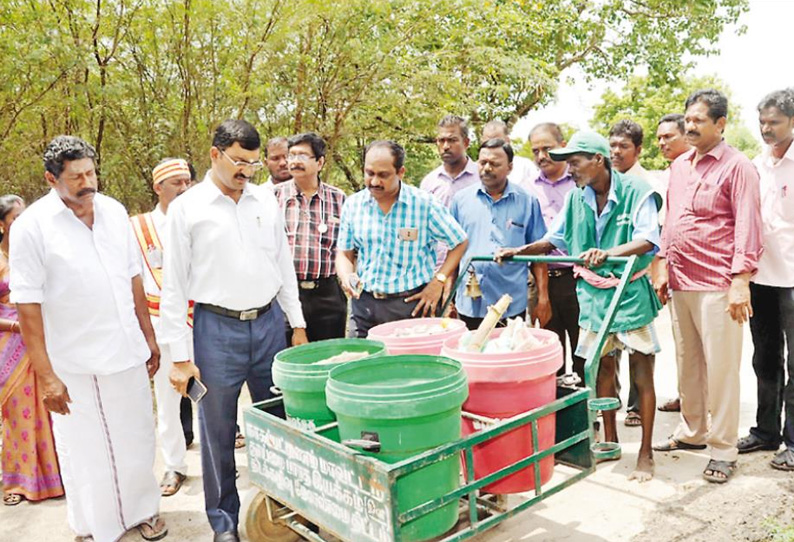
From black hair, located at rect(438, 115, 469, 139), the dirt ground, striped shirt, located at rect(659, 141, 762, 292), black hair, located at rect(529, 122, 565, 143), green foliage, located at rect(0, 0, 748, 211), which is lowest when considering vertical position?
the dirt ground

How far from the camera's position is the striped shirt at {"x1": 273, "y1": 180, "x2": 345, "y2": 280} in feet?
15.0

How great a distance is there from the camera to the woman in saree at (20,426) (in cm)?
437

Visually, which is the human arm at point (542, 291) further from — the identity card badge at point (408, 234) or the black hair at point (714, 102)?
the black hair at point (714, 102)

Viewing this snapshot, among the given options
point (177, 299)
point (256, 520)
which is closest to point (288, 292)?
point (177, 299)

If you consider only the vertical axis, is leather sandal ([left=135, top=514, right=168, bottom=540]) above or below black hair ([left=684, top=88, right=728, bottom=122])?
below

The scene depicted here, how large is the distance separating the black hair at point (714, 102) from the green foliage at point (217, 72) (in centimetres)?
444

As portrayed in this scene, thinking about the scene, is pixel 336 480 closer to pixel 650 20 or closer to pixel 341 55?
pixel 341 55

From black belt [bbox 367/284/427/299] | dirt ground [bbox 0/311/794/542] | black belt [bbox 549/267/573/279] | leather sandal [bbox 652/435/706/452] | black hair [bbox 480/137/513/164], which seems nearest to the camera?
dirt ground [bbox 0/311/794/542]

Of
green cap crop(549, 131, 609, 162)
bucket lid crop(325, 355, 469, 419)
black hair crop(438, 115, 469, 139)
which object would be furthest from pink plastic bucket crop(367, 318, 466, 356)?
black hair crop(438, 115, 469, 139)

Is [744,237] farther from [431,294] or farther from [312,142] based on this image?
[312,142]

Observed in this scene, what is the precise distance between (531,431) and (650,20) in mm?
14972

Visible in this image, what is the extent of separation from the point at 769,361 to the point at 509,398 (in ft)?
8.42

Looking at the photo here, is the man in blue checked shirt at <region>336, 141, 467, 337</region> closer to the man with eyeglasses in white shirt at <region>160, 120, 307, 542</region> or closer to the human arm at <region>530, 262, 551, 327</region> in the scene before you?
the man with eyeglasses in white shirt at <region>160, 120, 307, 542</region>

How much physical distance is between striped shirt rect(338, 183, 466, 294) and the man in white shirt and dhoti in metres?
1.34
